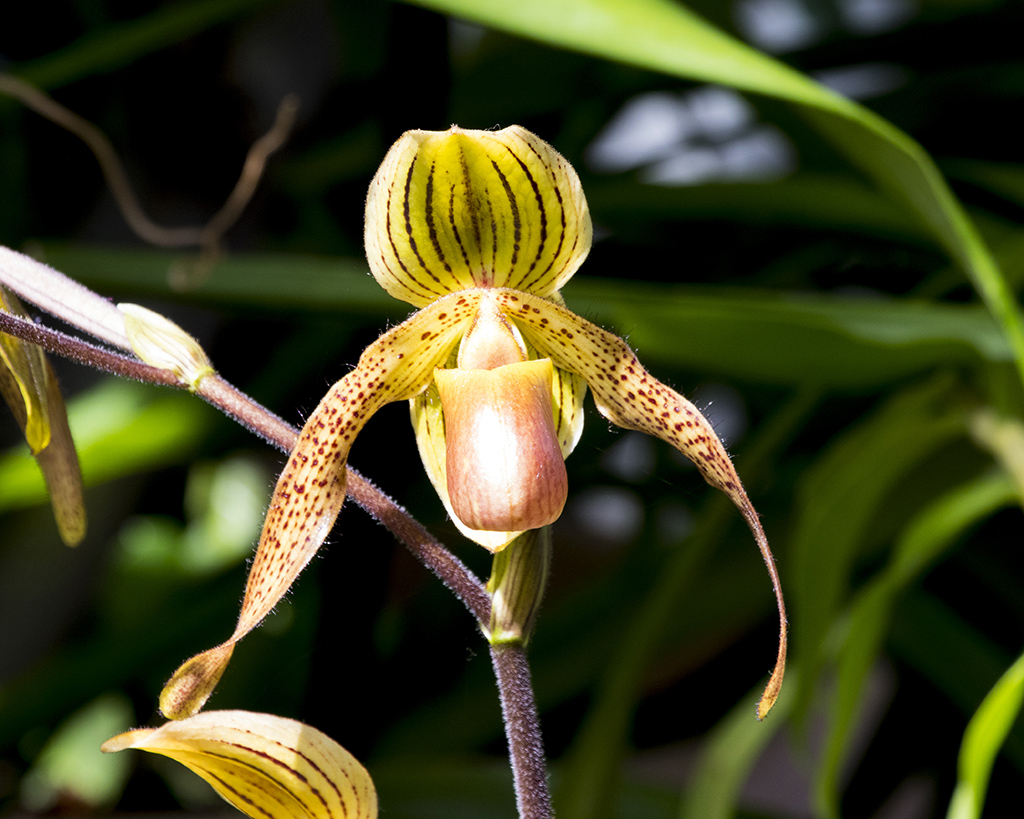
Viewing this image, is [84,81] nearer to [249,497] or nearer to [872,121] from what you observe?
[249,497]

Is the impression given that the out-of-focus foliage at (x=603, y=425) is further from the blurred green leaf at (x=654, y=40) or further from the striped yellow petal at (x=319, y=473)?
the striped yellow petal at (x=319, y=473)

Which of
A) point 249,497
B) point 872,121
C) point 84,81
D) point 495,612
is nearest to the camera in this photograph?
point 495,612

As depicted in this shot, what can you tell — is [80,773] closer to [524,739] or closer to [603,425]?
[603,425]

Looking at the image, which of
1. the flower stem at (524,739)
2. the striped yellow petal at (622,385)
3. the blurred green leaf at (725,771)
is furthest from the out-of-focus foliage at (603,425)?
the flower stem at (524,739)

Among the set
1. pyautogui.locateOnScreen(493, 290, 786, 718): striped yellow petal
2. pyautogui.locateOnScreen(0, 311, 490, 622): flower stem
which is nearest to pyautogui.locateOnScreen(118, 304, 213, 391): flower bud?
pyautogui.locateOnScreen(0, 311, 490, 622): flower stem

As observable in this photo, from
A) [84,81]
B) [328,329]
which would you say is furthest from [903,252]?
[84,81]

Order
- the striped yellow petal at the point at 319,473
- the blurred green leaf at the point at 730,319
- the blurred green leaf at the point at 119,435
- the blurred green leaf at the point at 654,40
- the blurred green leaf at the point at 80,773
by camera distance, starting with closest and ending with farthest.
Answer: the striped yellow petal at the point at 319,473 < the blurred green leaf at the point at 654,40 < the blurred green leaf at the point at 730,319 < the blurred green leaf at the point at 119,435 < the blurred green leaf at the point at 80,773

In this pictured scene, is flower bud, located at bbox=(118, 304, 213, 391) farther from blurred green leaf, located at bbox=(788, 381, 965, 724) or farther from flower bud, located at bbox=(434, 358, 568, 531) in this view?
blurred green leaf, located at bbox=(788, 381, 965, 724)

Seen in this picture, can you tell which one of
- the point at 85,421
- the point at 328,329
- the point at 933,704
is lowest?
the point at 933,704

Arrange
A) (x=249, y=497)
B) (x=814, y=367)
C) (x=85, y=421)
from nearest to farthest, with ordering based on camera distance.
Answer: (x=814, y=367), (x=85, y=421), (x=249, y=497)
